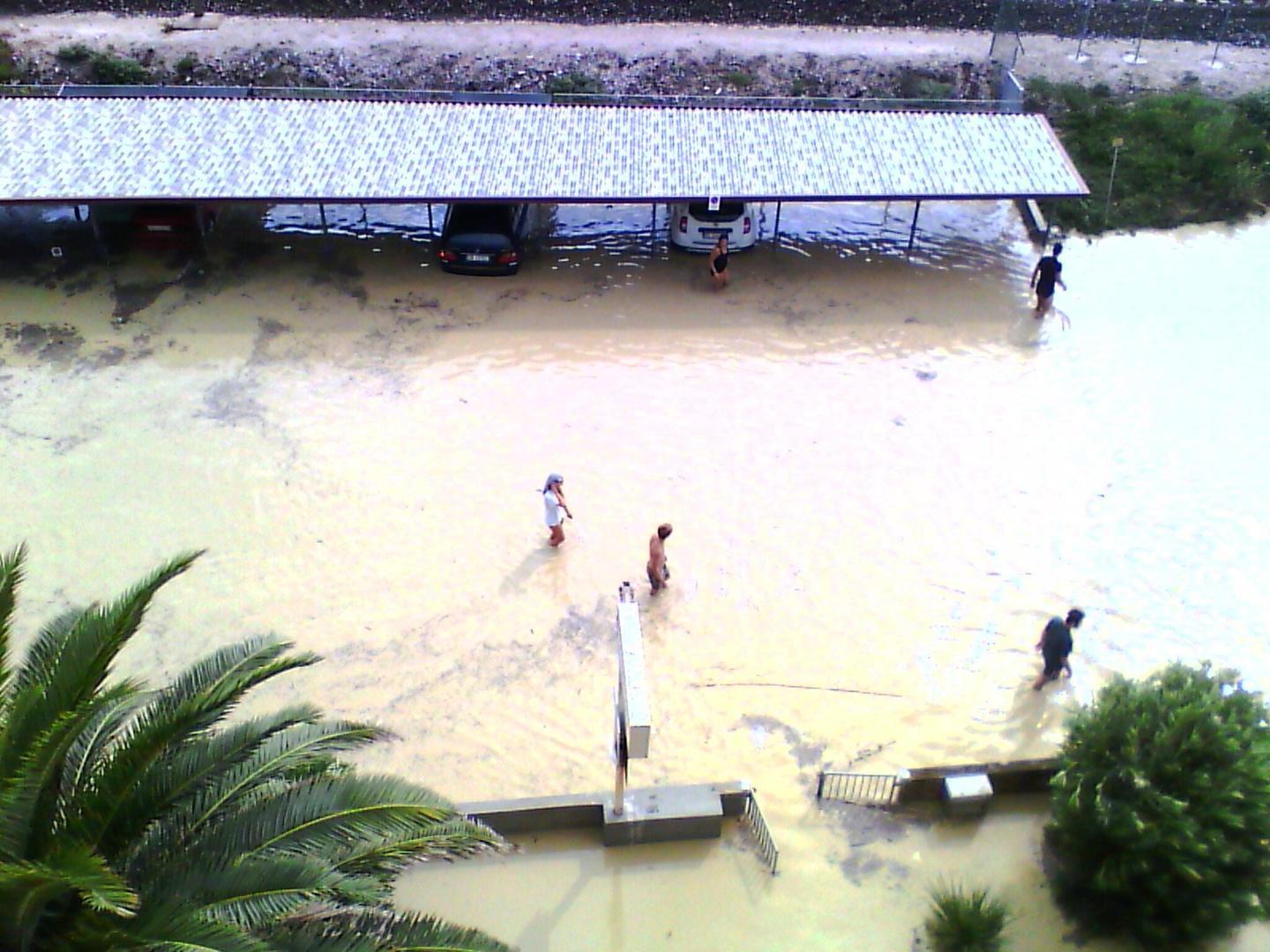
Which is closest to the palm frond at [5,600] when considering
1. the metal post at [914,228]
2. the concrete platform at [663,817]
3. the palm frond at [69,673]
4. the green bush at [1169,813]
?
the palm frond at [69,673]

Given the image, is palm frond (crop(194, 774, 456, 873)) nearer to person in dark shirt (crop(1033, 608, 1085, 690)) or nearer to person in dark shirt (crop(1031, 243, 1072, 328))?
person in dark shirt (crop(1033, 608, 1085, 690))

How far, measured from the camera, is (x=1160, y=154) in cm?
2353

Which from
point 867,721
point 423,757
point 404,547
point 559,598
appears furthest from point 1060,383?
point 423,757

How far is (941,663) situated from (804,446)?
13.9 feet

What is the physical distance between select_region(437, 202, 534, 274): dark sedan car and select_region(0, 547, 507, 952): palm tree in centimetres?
1184

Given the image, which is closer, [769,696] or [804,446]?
[769,696]

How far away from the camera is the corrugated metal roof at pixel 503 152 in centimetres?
1852

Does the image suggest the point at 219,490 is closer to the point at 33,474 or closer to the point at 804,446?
the point at 33,474

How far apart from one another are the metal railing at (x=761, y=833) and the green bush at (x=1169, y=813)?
2624 mm

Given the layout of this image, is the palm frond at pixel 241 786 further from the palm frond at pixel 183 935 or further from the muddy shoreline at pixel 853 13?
the muddy shoreline at pixel 853 13

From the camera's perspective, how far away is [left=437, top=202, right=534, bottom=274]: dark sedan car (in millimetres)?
19500

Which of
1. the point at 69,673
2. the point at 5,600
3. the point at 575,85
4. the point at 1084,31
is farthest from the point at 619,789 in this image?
the point at 1084,31

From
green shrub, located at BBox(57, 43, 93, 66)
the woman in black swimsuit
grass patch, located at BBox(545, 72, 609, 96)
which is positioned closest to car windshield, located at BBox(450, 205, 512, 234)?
the woman in black swimsuit

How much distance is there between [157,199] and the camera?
59.1 ft
